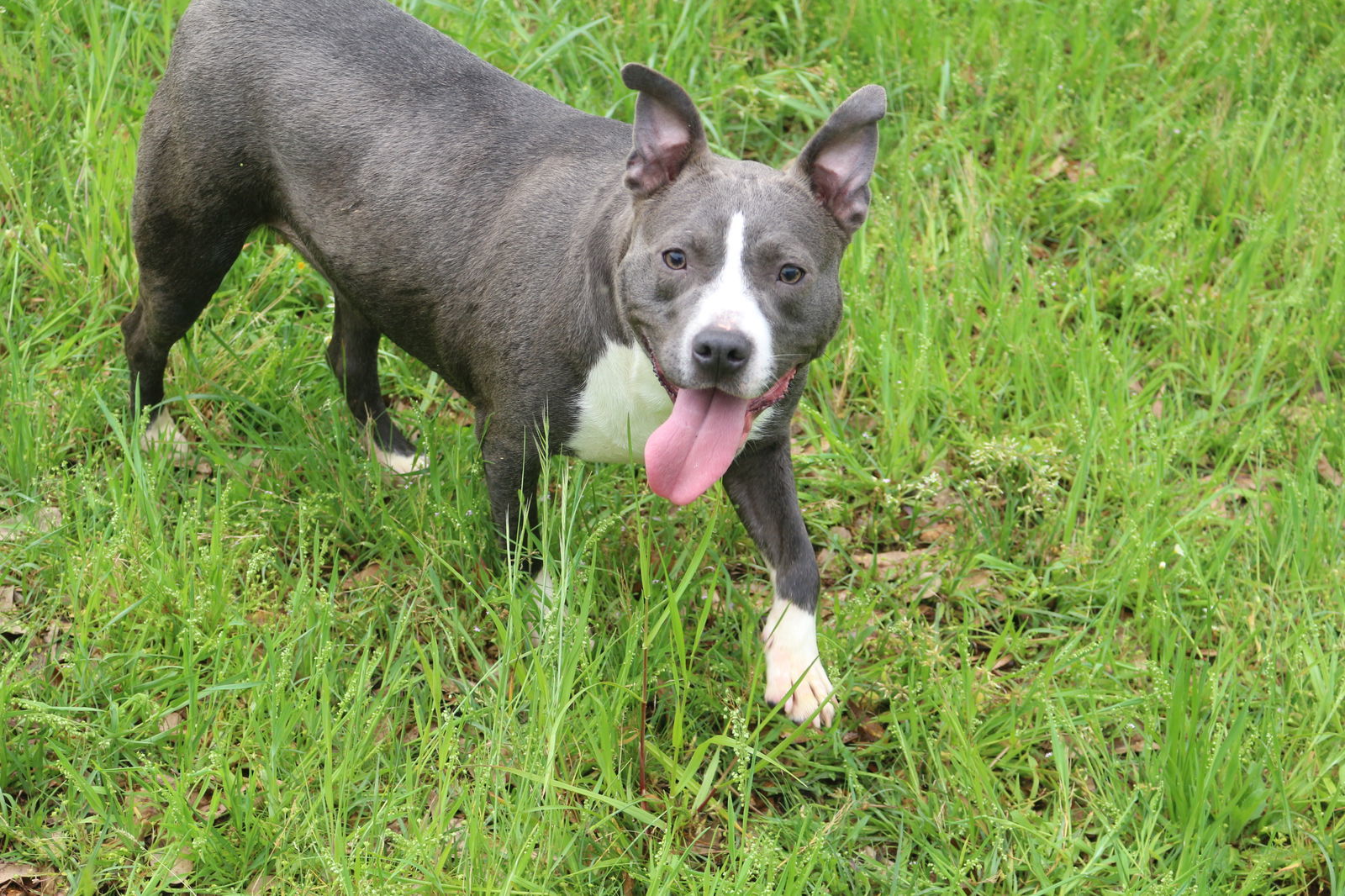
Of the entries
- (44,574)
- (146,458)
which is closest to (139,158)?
(146,458)

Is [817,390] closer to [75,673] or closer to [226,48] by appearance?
[226,48]

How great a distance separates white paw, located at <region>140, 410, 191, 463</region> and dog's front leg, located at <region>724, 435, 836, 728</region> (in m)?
1.80

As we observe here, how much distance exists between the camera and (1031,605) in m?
4.19

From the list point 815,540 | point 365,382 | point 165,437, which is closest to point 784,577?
point 815,540

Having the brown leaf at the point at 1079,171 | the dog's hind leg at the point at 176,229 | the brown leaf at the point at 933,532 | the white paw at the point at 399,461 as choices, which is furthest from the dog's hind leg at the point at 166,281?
the brown leaf at the point at 1079,171

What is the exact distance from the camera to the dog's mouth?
322cm

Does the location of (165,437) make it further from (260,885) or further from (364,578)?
(260,885)

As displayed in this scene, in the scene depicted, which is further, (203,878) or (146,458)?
(146,458)

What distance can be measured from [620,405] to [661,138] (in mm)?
680

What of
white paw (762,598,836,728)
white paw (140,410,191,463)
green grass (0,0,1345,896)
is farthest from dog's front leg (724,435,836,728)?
white paw (140,410,191,463)

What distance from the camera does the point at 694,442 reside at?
323 cm

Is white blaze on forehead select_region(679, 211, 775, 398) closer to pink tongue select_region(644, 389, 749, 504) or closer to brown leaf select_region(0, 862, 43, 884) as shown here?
pink tongue select_region(644, 389, 749, 504)

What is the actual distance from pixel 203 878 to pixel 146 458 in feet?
4.83

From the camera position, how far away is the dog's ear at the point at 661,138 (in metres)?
3.33
